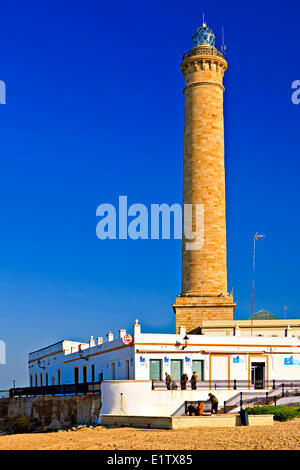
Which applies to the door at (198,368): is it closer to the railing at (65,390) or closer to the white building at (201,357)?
the white building at (201,357)

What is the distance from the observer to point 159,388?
110 feet

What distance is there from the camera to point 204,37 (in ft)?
165

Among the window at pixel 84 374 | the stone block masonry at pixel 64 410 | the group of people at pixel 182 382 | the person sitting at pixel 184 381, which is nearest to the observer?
the group of people at pixel 182 382

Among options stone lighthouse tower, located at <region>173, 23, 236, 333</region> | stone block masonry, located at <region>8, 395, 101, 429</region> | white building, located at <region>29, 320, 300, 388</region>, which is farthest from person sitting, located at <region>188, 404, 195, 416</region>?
stone lighthouse tower, located at <region>173, 23, 236, 333</region>

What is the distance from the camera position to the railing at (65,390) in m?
35.6

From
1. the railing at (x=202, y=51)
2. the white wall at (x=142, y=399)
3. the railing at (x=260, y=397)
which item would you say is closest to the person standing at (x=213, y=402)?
the railing at (x=260, y=397)

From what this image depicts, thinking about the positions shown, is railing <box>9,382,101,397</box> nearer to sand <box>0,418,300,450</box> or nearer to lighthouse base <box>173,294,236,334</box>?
sand <box>0,418,300,450</box>

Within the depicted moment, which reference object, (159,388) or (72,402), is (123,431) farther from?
(72,402)

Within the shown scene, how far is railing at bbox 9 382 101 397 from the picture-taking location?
35619mm

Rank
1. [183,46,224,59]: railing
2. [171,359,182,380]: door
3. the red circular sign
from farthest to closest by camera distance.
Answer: [183,46,224,59]: railing
[171,359,182,380]: door
the red circular sign

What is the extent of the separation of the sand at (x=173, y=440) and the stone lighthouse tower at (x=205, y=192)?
52.2 feet

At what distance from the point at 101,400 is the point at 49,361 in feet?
72.8

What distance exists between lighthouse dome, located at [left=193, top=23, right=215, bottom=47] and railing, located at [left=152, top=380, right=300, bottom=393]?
24.9 m
